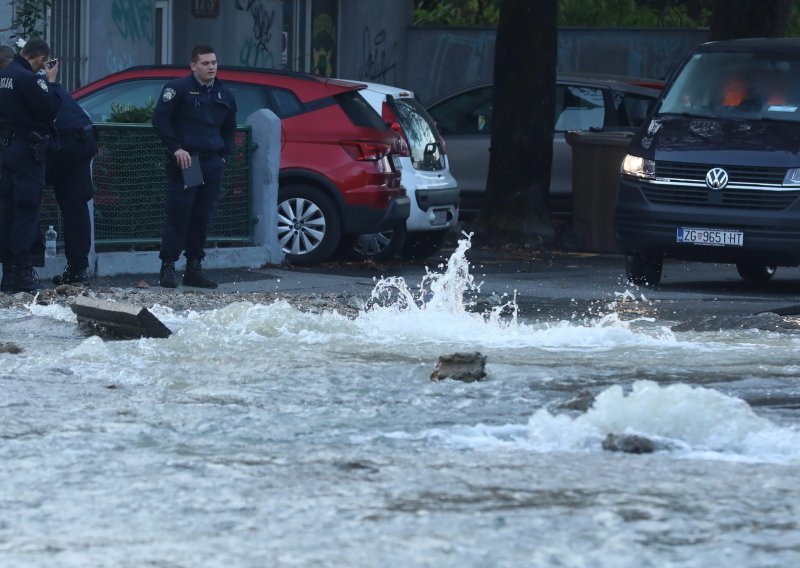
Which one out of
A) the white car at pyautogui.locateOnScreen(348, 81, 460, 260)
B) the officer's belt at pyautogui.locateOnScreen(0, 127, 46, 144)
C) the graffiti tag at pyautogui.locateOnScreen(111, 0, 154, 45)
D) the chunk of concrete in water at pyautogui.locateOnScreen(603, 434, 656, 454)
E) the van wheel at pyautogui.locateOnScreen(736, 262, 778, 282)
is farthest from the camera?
the graffiti tag at pyautogui.locateOnScreen(111, 0, 154, 45)

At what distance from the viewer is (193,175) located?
11.7m

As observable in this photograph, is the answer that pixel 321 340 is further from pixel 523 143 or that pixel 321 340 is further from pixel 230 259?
pixel 523 143

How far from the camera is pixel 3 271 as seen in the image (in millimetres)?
11453

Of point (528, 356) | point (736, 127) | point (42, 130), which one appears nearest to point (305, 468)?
point (528, 356)

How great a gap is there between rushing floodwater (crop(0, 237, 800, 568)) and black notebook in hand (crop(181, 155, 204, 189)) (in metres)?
2.43

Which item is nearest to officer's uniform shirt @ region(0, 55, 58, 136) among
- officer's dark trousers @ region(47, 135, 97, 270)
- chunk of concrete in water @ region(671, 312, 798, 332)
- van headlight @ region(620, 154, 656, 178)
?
officer's dark trousers @ region(47, 135, 97, 270)

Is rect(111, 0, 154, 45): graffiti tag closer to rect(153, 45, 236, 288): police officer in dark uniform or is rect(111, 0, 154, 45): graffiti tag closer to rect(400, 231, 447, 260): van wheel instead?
rect(400, 231, 447, 260): van wheel

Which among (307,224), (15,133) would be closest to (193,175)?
(15,133)

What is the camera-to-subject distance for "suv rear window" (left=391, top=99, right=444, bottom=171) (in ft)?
48.7

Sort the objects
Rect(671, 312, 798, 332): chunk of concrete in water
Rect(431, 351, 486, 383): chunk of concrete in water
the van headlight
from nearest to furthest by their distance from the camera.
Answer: Rect(431, 351, 486, 383): chunk of concrete in water < Rect(671, 312, 798, 332): chunk of concrete in water < the van headlight

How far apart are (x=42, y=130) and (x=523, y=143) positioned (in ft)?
24.4

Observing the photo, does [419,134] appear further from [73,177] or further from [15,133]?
[15,133]

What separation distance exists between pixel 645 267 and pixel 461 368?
606 cm

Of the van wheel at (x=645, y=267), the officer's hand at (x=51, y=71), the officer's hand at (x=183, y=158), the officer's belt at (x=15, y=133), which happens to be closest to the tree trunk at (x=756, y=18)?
the van wheel at (x=645, y=267)
